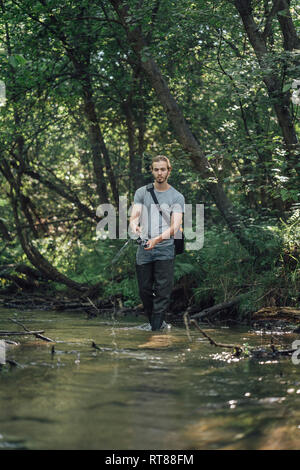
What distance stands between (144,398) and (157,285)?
3898 millimetres

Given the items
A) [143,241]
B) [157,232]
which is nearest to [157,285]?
[143,241]

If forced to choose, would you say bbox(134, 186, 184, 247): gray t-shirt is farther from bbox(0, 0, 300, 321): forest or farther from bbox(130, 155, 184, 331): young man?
bbox(0, 0, 300, 321): forest

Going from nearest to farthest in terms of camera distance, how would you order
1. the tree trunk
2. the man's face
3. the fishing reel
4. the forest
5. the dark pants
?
the man's face < the fishing reel < the dark pants < the forest < the tree trunk

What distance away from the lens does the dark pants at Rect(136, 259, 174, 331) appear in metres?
8.00

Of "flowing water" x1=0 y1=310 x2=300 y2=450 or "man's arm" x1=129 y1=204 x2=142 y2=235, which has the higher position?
"man's arm" x1=129 y1=204 x2=142 y2=235

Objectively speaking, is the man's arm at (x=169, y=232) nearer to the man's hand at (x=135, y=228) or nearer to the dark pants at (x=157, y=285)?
the man's hand at (x=135, y=228)

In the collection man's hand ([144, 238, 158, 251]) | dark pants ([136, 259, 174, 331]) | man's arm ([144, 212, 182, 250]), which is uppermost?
man's arm ([144, 212, 182, 250])

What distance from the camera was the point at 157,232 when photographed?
7.84 metres

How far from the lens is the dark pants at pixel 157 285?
26.2ft

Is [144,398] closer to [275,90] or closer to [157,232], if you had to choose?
[157,232]

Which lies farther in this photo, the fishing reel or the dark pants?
the dark pants

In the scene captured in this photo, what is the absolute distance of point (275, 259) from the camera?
9.63m

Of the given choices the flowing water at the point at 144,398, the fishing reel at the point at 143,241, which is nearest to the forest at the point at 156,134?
the fishing reel at the point at 143,241

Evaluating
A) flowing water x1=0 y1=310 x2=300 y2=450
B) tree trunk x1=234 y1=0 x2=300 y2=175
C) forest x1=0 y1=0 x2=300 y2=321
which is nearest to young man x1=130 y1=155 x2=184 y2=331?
forest x1=0 y1=0 x2=300 y2=321
